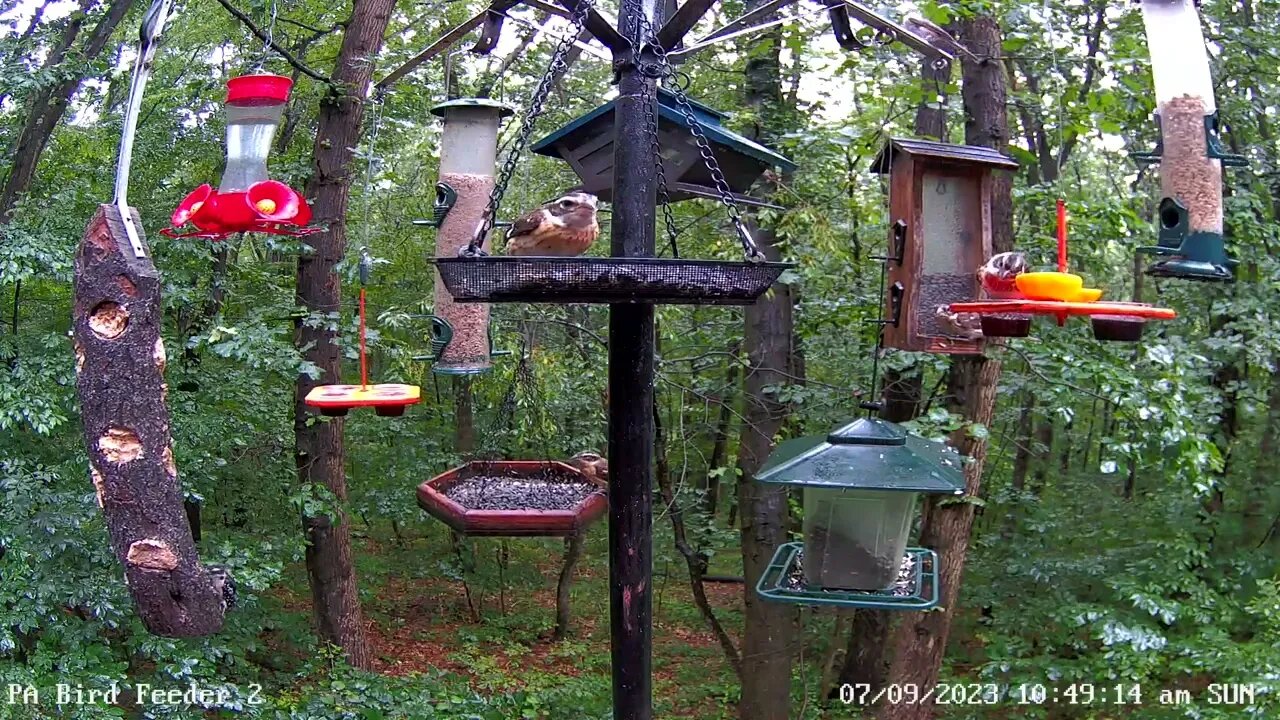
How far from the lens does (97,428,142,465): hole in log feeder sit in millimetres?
2311

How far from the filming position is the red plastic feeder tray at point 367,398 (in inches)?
126

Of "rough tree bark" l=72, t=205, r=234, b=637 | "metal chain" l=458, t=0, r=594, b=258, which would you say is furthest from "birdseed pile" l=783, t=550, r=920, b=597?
"rough tree bark" l=72, t=205, r=234, b=637

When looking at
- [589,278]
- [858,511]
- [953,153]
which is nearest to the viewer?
[589,278]

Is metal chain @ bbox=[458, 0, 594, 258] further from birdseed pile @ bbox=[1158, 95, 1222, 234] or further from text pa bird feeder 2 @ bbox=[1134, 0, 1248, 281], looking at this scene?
birdseed pile @ bbox=[1158, 95, 1222, 234]

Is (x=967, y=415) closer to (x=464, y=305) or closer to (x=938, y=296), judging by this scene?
(x=938, y=296)

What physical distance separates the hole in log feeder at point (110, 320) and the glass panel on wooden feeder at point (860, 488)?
1.59 meters

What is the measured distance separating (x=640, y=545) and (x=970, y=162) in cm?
215

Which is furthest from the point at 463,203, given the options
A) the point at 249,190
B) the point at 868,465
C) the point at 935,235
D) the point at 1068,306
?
the point at 1068,306

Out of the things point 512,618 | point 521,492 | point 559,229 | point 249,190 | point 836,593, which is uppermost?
point 249,190

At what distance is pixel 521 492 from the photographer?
428cm

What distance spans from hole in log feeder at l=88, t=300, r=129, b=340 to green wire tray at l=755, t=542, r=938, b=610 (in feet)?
6.01

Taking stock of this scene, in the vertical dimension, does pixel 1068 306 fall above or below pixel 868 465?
above

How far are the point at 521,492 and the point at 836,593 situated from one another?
1.49 metres

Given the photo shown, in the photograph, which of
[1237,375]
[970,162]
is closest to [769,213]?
[970,162]
